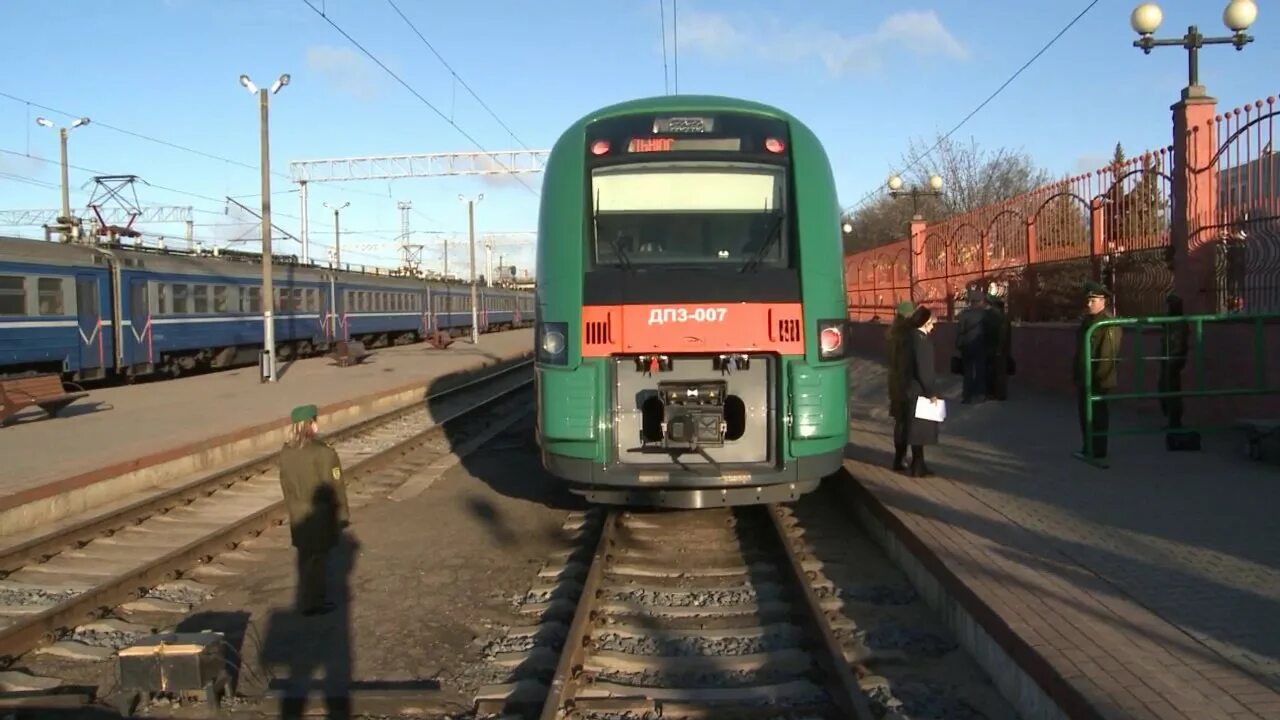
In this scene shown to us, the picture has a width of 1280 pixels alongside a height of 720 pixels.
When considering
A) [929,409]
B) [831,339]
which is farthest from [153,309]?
[831,339]

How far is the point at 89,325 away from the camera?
21109 mm

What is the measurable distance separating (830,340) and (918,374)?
170 cm

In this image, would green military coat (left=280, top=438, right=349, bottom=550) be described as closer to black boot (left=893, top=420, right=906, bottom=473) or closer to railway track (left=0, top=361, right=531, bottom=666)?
railway track (left=0, top=361, right=531, bottom=666)

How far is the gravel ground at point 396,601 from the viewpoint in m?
5.26

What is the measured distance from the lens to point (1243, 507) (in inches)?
282

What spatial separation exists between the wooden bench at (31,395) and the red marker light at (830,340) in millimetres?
11870

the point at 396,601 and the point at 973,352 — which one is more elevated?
the point at 973,352

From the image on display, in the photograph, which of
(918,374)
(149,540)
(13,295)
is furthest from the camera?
(13,295)

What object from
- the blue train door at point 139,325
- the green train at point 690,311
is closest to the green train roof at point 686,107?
the green train at point 690,311

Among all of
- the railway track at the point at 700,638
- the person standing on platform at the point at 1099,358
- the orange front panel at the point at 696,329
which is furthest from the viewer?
the person standing on platform at the point at 1099,358

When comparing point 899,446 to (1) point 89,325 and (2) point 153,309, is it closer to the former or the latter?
(1) point 89,325

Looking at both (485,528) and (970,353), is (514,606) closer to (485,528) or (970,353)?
(485,528)

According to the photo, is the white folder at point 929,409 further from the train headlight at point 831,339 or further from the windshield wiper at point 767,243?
the windshield wiper at point 767,243

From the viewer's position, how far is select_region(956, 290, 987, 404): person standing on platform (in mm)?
13555
